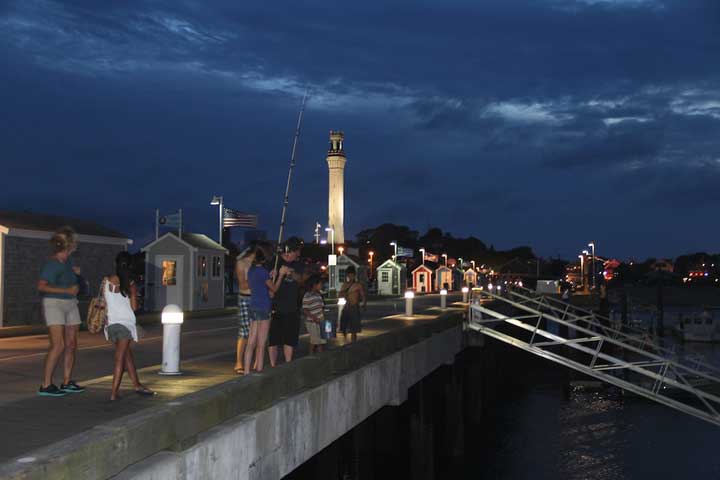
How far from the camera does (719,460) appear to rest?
1060 inches

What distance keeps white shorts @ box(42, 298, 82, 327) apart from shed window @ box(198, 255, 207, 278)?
29989 millimetres

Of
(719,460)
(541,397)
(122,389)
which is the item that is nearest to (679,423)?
(719,460)

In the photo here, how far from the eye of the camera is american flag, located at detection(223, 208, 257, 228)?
144 feet

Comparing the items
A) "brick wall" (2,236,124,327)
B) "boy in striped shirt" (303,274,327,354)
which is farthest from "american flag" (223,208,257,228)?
"boy in striped shirt" (303,274,327,354)

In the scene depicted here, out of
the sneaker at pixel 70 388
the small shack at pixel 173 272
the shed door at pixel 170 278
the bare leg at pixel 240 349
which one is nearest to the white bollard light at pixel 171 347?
the bare leg at pixel 240 349

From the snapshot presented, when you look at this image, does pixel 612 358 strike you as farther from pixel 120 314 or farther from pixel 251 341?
pixel 120 314

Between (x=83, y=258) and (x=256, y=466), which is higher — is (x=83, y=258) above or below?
above

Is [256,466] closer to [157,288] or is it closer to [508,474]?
[508,474]

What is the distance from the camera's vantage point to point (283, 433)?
9.23 metres

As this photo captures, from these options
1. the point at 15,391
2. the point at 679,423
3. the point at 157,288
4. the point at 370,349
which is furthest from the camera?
the point at 157,288

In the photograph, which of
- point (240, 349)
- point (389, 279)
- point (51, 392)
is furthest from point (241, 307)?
point (389, 279)

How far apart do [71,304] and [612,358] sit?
16.9 meters

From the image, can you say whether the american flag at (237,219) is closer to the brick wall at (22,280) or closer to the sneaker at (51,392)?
the brick wall at (22,280)

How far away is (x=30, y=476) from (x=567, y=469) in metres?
22.8
